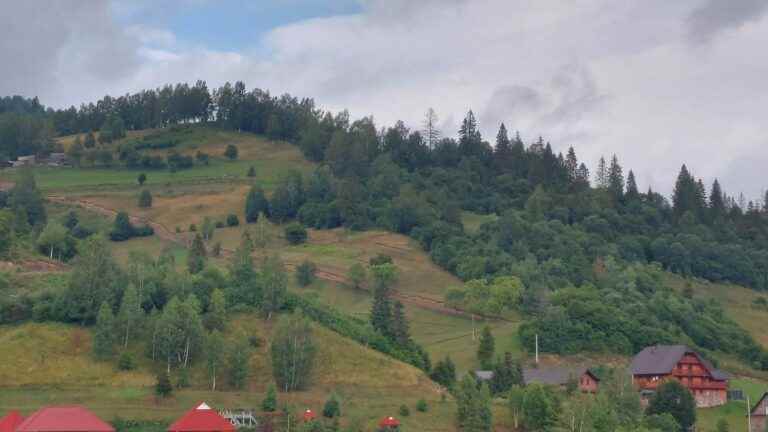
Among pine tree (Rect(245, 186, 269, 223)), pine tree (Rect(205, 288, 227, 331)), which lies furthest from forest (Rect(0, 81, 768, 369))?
pine tree (Rect(205, 288, 227, 331))

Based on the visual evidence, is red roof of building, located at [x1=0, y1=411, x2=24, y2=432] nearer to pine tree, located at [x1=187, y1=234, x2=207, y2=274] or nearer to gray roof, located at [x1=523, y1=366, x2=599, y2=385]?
pine tree, located at [x1=187, y1=234, x2=207, y2=274]

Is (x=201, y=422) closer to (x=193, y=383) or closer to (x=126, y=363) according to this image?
(x=193, y=383)

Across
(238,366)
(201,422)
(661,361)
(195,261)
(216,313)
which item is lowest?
(661,361)

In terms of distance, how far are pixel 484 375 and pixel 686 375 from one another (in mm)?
17483

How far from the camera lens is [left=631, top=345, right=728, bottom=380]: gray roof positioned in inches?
3925

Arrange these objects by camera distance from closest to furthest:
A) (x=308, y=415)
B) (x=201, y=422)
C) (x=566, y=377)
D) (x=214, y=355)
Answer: (x=201, y=422)
(x=308, y=415)
(x=214, y=355)
(x=566, y=377)

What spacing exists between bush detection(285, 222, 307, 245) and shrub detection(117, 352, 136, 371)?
57.0m

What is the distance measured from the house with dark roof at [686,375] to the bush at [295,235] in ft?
165

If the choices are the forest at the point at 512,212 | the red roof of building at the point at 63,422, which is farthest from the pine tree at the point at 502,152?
the red roof of building at the point at 63,422

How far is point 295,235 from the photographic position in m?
140

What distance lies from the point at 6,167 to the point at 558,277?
85.3 meters

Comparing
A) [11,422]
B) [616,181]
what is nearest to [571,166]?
[616,181]

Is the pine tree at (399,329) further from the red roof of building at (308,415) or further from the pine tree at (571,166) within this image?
the pine tree at (571,166)

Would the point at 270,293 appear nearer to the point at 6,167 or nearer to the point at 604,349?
the point at 604,349
